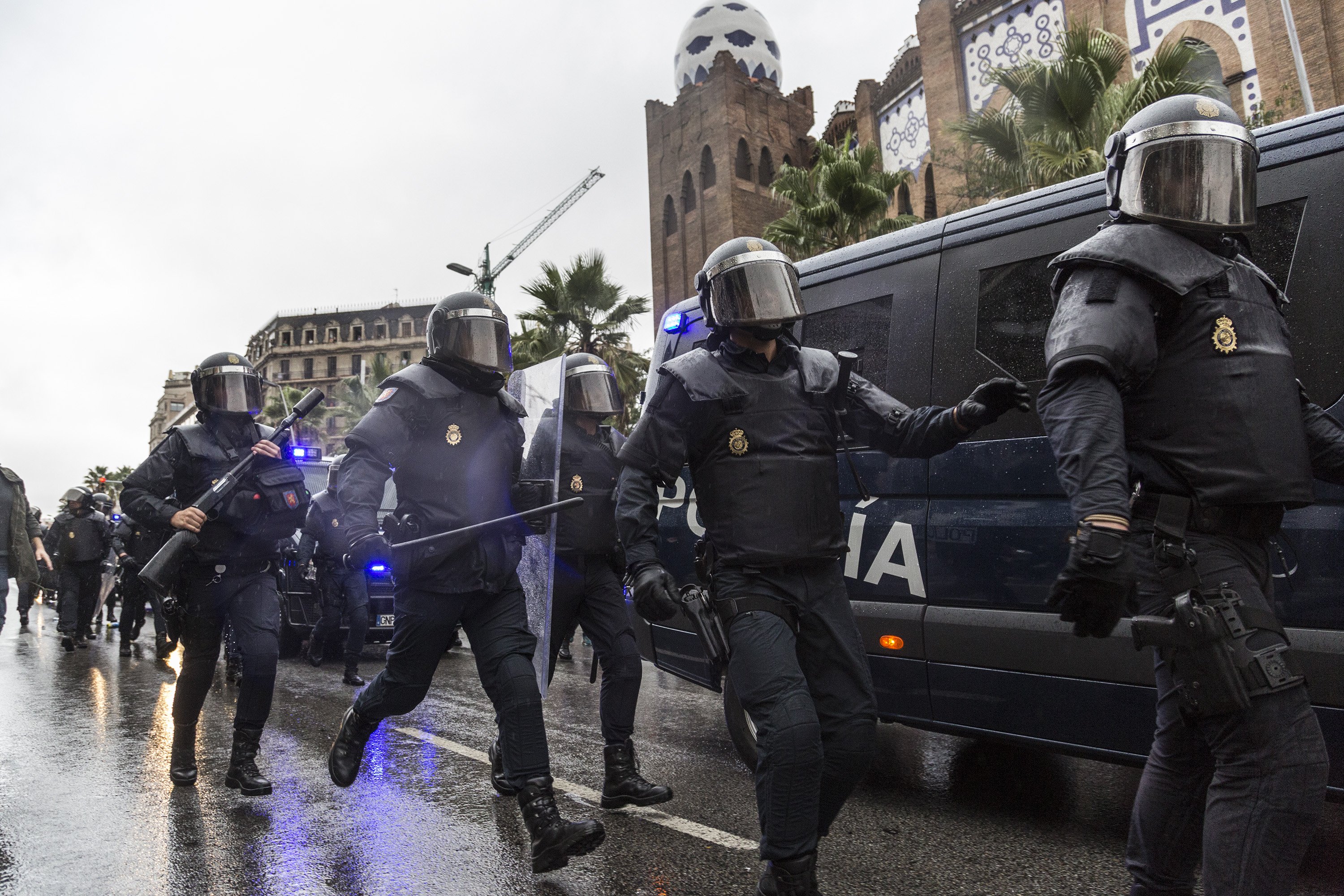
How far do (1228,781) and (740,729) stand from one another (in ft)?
8.19

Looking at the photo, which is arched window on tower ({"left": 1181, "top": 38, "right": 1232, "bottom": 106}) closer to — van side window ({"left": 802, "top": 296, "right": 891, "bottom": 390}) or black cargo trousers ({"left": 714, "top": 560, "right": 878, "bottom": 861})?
van side window ({"left": 802, "top": 296, "right": 891, "bottom": 390})

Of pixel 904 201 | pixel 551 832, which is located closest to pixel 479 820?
pixel 551 832

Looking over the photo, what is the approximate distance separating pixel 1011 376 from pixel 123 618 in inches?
399

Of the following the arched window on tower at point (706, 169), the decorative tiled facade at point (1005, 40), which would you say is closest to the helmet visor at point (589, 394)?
the decorative tiled facade at point (1005, 40)

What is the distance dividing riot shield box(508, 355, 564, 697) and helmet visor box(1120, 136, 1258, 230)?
236cm

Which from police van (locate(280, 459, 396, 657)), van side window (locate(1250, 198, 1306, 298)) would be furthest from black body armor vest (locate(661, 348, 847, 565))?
police van (locate(280, 459, 396, 657))

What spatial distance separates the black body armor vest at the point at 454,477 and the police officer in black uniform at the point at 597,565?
0.40m

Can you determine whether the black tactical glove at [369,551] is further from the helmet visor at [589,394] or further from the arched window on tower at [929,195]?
the arched window on tower at [929,195]

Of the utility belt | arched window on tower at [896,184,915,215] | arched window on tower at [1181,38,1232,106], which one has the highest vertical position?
arched window on tower at [896,184,915,215]

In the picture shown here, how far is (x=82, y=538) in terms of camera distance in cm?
1148

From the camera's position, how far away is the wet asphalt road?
3.10 m

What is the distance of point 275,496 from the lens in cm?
455

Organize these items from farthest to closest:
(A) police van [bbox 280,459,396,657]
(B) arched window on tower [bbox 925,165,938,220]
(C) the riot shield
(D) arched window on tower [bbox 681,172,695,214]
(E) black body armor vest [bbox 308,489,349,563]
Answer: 1. (D) arched window on tower [bbox 681,172,695,214]
2. (B) arched window on tower [bbox 925,165,938,220]
3. (A) police van [bbox 280,459,396,657]
4. (E) black body armor vest [bbox 308,489,349,563]
5. (C) the riot shield

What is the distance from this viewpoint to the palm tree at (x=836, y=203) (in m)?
16.0
